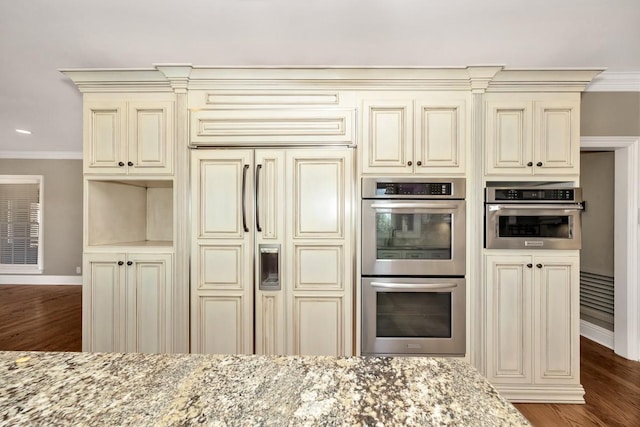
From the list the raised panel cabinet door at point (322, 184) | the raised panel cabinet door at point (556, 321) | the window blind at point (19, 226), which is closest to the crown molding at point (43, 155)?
the window blind at point (19, 226)

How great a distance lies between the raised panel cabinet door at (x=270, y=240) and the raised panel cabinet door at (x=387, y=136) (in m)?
0.63

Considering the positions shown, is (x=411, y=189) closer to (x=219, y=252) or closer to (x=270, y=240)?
(x=270, y=240)

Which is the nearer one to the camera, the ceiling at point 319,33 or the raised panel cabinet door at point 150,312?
the ceiling at point 319,33

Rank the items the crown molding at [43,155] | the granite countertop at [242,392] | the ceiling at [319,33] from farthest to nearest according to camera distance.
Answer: the crown molding at [43,155] → the ceiling at [319,33] → the granite countertop at [242,392]

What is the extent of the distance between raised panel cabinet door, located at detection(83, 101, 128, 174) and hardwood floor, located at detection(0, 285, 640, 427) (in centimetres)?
189

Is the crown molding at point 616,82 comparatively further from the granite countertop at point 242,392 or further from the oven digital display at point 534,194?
the granite countertop at point 242,392

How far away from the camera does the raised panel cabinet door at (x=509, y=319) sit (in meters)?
2.11

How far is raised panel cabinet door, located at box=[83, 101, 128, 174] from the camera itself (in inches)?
86.0

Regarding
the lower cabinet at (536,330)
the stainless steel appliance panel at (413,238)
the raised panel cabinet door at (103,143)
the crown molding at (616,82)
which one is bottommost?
the lower cabinet at (536,330)

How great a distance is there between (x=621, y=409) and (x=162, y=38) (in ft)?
13.6

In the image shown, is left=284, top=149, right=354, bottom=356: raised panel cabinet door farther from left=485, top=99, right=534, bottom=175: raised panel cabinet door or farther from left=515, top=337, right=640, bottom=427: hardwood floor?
left=515, top=337, right=640, bottom=427: hardwood floor

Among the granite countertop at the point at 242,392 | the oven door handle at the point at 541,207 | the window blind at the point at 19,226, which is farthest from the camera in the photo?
the window blind at the point at 19,226

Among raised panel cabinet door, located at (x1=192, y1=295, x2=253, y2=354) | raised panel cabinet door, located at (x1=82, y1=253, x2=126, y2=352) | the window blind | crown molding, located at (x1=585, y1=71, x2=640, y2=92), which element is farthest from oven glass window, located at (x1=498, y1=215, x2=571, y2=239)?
the window blind

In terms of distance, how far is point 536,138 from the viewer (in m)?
2.11
